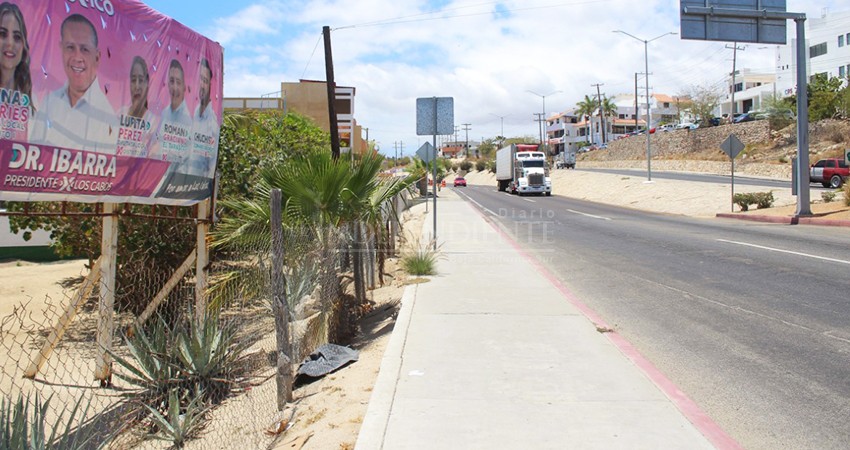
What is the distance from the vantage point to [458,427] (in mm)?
4562

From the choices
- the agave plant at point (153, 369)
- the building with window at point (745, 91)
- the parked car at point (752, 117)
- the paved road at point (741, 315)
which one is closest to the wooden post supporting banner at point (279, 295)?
the agave plant at point (153, 369)

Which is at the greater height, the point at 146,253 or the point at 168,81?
the point at 168,81

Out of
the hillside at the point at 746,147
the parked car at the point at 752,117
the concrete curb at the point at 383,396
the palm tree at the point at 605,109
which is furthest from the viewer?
the palm tree at the point at 605,109

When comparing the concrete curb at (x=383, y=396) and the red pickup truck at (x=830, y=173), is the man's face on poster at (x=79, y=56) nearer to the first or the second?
the concrete curb at (x=383, y=396)

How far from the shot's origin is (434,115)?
47.7 ft

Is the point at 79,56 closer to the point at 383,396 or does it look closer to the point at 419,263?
the point at 383,396

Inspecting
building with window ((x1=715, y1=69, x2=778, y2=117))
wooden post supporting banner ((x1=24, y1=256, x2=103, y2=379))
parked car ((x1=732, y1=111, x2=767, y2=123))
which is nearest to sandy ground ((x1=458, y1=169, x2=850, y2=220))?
wooden post supporting banner ((x1=24, y1=256, x2=103, y2=379))

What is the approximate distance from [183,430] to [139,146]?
317cm

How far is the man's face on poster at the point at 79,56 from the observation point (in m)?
6.12

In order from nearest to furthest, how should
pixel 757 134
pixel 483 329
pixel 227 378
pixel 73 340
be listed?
pixel 227 378
pixel 483 329
pixel 73 340
pixel 757 134

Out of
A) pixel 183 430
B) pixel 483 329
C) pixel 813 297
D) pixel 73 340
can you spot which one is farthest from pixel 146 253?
pixel 813 297

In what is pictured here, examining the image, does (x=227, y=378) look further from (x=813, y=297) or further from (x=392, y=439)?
(x=813, y=297)

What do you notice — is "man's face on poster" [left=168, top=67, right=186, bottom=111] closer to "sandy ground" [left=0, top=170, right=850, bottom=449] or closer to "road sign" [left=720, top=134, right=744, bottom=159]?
"sandy ground" [left=0, top=170, right=850, bottom=449]

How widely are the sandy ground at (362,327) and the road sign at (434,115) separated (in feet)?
8.36
